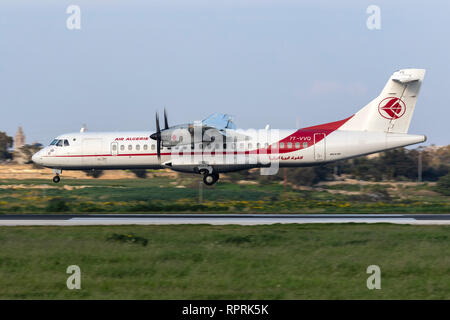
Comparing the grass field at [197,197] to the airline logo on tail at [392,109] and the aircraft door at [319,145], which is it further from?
the airline logo on tail at [392,109]

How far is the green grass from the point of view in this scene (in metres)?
14.7

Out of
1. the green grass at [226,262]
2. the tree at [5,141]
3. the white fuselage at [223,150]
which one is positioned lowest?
the green grass at [226,262]

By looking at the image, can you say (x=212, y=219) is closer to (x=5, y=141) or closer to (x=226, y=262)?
(x=226, y=262)

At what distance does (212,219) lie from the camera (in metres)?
29.9

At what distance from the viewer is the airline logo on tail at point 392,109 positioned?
37.7 metres

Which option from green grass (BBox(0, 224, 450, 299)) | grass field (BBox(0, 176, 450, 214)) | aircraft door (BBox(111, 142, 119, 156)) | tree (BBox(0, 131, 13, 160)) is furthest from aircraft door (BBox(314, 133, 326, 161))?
tree (BBox(0, 131, 13, 160))

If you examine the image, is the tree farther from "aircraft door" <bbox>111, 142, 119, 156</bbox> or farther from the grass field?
"aircraft door" <bbox>111, 142, 119, 156</bbox>

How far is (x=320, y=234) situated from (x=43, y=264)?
431 inches

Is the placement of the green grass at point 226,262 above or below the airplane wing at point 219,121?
below

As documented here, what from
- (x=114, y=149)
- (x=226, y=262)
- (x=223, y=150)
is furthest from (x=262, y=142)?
(x=226, y=262)

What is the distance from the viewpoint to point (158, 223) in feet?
91.3

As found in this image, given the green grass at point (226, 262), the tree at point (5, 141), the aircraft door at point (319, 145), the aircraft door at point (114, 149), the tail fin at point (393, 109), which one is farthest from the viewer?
the tree at point (5, 141)

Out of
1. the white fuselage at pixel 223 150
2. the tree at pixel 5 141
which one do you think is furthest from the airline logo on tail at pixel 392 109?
the tree at pixel 5 141

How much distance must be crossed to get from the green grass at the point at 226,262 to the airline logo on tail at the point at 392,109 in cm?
1378
